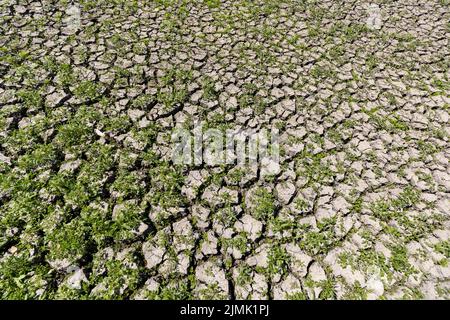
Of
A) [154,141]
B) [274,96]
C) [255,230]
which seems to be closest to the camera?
[255,230]

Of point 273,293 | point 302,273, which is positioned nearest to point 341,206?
point 302,273

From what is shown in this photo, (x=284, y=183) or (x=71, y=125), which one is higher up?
(x=71, y=125)

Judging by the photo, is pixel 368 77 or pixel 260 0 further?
pixel 260 0

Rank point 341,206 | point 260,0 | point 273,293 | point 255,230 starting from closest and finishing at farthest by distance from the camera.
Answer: point 273,293 → point 255,230 → point 341,206 → point 260,0

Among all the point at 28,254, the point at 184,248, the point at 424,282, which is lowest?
the point at 424,282

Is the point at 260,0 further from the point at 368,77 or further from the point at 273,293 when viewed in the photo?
the point at 273,293

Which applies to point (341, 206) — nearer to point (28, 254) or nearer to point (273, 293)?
point (273, 293)

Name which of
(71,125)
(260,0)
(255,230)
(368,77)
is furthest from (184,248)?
(260,0)
